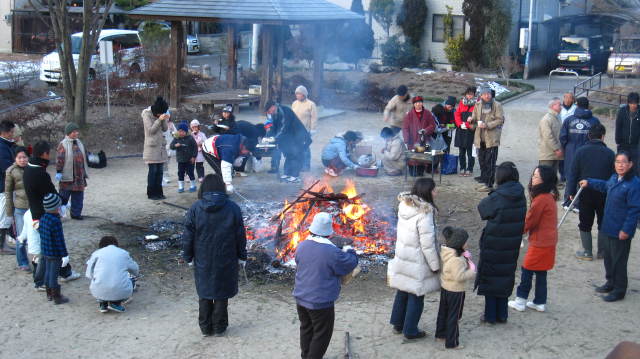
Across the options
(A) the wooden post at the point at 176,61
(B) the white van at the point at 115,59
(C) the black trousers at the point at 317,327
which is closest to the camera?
(C) the black trousers at the point at 317,327

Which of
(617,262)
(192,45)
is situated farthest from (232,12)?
(192,45)

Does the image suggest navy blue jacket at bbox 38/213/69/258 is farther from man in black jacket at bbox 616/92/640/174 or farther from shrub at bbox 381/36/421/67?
shrub at bbox 381/36/421/67

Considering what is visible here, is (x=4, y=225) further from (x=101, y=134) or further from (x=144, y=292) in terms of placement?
(x=101, y=134)

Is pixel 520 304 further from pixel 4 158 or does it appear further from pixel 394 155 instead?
pixel 4 158

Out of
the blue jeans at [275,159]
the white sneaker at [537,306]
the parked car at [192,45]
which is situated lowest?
the white sneaker at [537,306]

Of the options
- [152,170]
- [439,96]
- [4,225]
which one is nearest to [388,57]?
[439,96]

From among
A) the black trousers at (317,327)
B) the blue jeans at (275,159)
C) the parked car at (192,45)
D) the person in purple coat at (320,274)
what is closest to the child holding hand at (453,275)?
the person in purple coat at (320,274)

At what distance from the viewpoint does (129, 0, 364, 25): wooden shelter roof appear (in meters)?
17.5

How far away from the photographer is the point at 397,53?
1220 inches

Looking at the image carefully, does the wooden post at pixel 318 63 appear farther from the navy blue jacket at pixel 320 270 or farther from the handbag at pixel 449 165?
the navy blue jacket at pixel 320 270

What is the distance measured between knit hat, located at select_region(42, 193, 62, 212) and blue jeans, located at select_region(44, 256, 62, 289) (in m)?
0.54

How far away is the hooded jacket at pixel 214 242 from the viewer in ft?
21.6

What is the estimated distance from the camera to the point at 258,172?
13828 mm

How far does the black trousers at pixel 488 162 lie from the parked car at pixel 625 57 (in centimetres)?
1528
